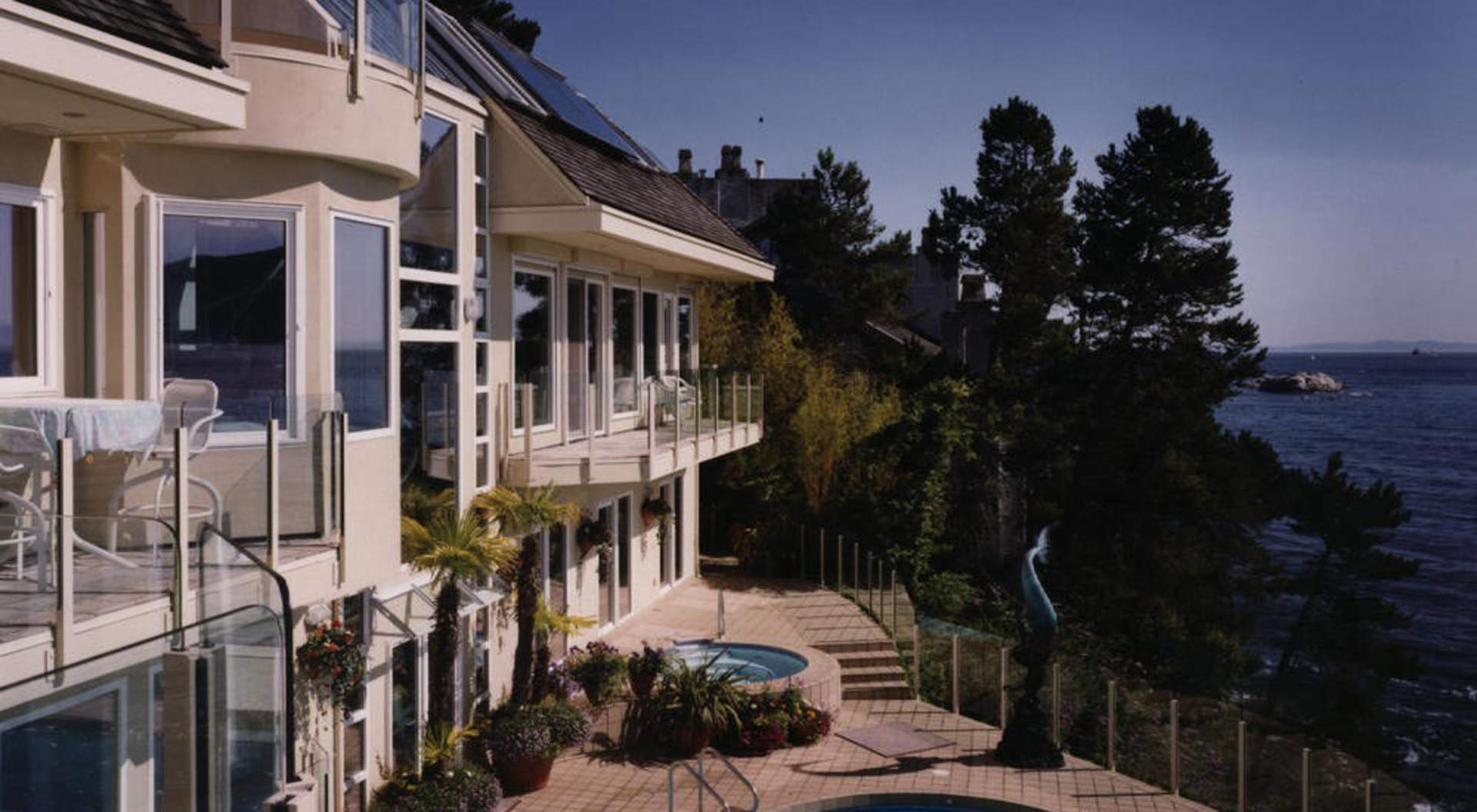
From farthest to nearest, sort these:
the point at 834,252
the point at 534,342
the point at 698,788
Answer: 1. the point at 834,252
2. the point at 534,342
3. the point at 698,788

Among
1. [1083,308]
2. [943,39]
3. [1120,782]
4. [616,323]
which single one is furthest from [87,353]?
[1083,308]

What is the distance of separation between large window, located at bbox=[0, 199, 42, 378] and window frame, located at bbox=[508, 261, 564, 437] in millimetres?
7291

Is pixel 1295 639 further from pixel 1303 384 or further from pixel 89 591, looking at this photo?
pixel 1303 384

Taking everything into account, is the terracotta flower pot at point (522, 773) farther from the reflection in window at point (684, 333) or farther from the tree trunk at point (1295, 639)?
the tree trunk at point (1295, 639)

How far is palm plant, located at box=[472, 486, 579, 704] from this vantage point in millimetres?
14414

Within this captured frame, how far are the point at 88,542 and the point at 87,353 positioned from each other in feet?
13.0

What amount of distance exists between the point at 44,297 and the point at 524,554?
6617 mm

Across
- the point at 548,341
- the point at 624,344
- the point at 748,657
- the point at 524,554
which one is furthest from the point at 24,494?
the point at 624,344

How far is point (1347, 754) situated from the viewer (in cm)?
2656

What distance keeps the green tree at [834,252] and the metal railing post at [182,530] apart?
29.3 metres

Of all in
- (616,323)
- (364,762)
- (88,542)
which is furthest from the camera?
(616,323)

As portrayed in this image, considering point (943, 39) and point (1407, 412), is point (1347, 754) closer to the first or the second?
point (943, 39)

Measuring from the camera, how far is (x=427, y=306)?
13359 mm

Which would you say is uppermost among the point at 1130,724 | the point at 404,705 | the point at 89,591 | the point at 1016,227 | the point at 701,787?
the point at 1016,227
